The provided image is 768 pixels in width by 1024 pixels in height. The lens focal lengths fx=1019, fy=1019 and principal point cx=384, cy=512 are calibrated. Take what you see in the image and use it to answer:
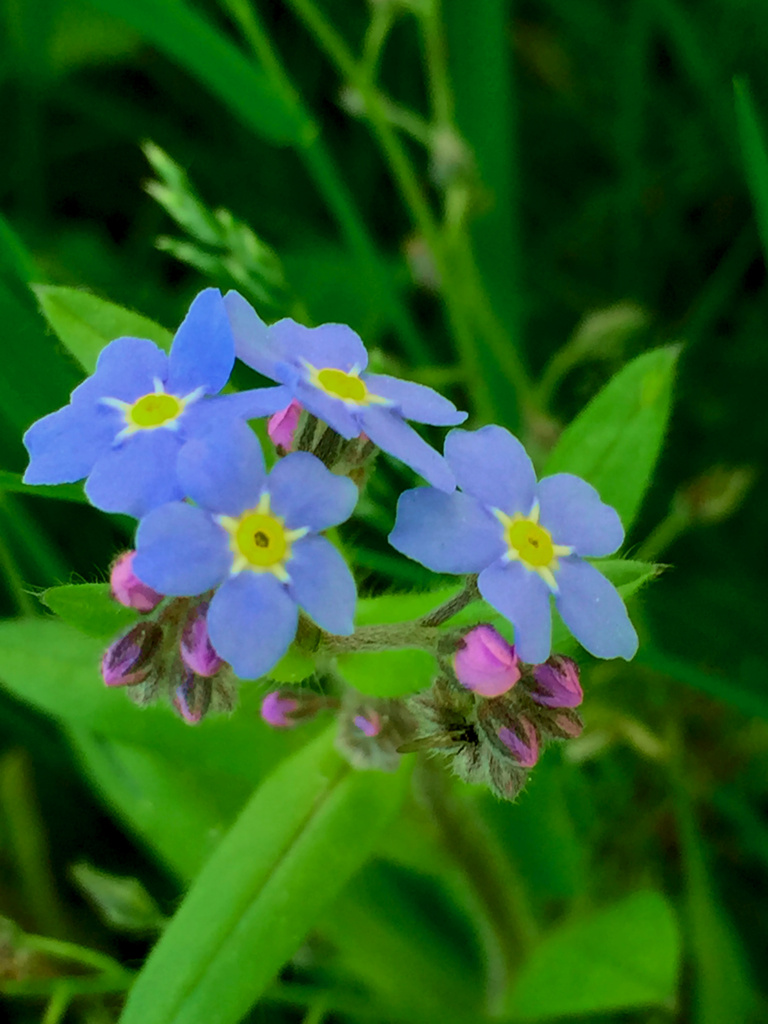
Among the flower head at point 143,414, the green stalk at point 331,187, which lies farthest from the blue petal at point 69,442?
the green stalk at point 331,187

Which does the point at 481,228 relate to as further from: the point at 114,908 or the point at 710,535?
the point at 114,908

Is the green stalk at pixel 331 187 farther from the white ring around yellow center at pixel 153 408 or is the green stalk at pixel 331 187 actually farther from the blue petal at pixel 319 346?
the white ring around yellow center at pixel 153 408

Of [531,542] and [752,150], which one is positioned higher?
[752,150]

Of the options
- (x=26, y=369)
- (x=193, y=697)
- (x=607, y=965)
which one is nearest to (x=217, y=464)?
(x=193, y=697)

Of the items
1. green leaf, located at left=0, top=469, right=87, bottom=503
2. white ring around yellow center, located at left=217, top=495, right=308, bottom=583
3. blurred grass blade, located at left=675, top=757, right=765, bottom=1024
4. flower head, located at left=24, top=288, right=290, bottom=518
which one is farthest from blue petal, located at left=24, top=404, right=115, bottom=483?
blurred grass blade, located at left=675, top=757, right=765, bottom=1024

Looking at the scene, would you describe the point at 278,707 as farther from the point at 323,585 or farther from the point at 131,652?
the point at 323,585

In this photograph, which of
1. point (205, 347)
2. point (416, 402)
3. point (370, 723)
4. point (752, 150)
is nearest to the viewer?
point (205, 347)

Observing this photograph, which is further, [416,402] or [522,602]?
[416,402]
